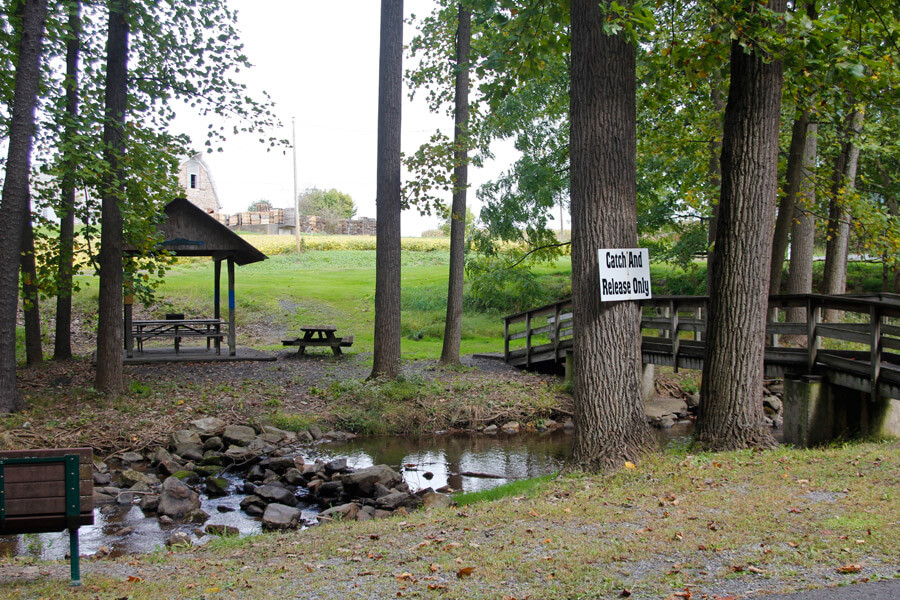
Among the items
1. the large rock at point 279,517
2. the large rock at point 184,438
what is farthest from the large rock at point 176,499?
the large rock at point 184,438

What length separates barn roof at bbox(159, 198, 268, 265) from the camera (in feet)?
59.5

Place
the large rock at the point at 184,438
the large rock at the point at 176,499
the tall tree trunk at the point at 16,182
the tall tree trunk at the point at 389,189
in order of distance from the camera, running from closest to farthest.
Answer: the large rock at the point at 176,499, the tall tree trunk at the point at 16,182, the large rock at the point at 184,438, the tall tree trunk at the point at 389,189

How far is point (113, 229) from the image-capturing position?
44.3 ft

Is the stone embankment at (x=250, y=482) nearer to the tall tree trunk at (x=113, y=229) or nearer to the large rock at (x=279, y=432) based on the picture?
the large rock at (x=279, y=432)

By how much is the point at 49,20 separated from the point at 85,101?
1.37 metres

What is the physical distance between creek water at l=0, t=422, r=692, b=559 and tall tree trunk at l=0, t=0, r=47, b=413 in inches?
Answer: 154

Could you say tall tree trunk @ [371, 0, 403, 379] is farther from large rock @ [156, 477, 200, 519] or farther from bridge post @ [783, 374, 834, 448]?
bridge post @ [783, 374, 834, 448]

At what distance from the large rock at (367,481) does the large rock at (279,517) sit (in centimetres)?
105

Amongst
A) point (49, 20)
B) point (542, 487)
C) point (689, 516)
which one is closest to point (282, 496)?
point (542, 487)

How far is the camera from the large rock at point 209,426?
12.4 meters

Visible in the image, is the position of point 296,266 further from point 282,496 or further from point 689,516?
point 689,516

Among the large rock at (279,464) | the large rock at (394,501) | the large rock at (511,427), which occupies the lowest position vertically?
the large rock at (511,427)

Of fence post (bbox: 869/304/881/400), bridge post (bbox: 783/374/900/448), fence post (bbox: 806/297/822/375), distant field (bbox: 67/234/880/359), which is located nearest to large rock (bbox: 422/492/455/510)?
bridge post (bbox: 783/374/900/448)

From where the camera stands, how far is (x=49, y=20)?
12258mm
